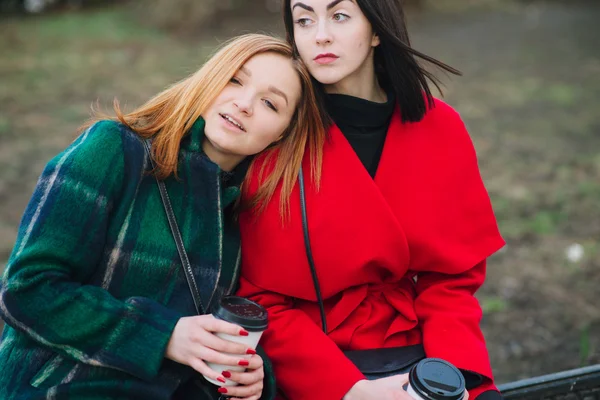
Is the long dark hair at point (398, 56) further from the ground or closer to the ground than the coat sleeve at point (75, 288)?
further from the ground

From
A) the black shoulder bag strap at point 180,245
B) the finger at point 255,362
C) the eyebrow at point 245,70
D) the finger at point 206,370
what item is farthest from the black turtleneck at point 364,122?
the finger at point 206,370

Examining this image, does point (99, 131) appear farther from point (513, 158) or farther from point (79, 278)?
point (513, 158)

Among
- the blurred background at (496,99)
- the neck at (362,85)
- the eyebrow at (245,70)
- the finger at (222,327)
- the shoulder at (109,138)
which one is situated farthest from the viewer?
the blurred background at (496,99)

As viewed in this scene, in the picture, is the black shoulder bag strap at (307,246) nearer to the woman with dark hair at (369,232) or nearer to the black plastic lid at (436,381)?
the woman with dark hair at (369,232)

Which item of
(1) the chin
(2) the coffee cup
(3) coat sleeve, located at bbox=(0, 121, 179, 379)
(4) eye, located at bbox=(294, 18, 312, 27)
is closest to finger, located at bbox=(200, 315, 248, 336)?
(2) the coffee cup

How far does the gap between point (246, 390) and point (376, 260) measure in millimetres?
595

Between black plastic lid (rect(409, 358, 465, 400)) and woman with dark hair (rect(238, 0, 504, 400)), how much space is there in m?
0.19

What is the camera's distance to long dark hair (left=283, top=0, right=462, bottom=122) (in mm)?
2260

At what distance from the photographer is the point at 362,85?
2400mm

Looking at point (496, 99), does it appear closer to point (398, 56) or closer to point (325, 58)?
point (398, 56)

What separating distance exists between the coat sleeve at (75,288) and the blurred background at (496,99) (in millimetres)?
364

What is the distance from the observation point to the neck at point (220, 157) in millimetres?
2143

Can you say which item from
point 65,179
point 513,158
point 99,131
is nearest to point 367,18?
point 99,131

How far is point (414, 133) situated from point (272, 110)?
0.51m
